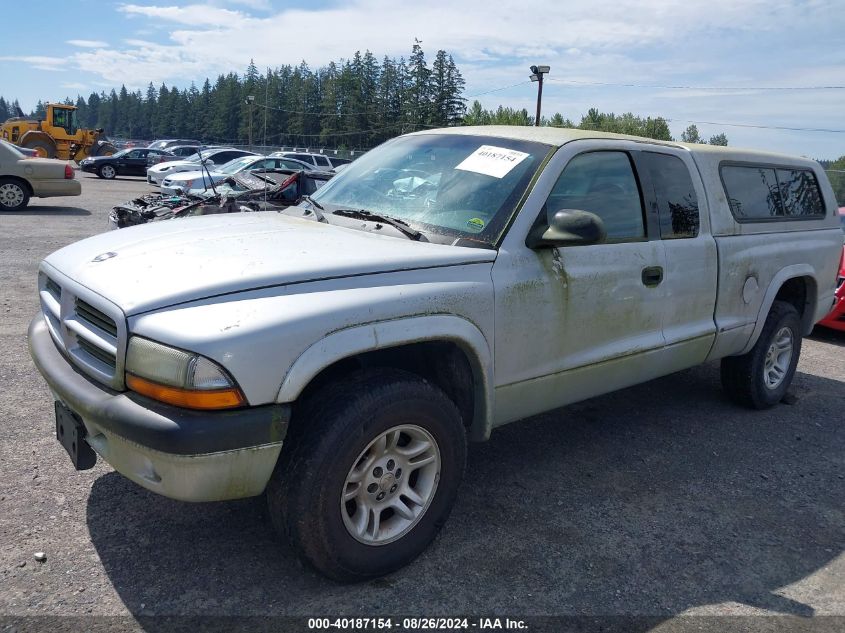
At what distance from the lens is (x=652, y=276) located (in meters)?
3.88

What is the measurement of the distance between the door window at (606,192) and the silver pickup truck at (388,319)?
0.01m

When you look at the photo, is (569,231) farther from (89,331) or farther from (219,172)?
(219,172)

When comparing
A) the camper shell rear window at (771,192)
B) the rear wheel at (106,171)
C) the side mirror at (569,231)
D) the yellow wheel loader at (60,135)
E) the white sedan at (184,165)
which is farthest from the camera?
the yellow wheel loader at (60,135)

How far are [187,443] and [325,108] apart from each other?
354 ft

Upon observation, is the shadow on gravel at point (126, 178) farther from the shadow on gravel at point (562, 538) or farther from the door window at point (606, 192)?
the door window at point (606, 192)

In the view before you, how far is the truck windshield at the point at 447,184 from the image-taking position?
335 cm

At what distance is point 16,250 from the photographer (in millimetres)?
10109

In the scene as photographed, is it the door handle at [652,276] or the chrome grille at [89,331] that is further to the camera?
the door handle at [652,276]

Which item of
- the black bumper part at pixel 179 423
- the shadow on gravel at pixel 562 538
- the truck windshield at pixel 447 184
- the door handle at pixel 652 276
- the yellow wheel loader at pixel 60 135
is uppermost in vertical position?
the yellow wheel loader at pixel 60 135

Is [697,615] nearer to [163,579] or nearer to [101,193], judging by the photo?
[163,579]

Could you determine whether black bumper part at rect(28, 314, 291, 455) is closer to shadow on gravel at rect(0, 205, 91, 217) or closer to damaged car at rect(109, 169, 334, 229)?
damaged car at rect(109, 169, 334, 229)

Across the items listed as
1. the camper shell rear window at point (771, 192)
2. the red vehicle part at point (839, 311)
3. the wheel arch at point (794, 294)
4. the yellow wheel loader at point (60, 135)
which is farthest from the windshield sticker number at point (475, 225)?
the yellow wheel loader at point (60, 135)

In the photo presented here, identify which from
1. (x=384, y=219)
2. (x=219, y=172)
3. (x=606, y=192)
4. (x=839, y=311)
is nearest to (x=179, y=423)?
(x=384, y=219)

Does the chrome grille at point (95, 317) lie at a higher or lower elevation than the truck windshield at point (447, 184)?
lower
